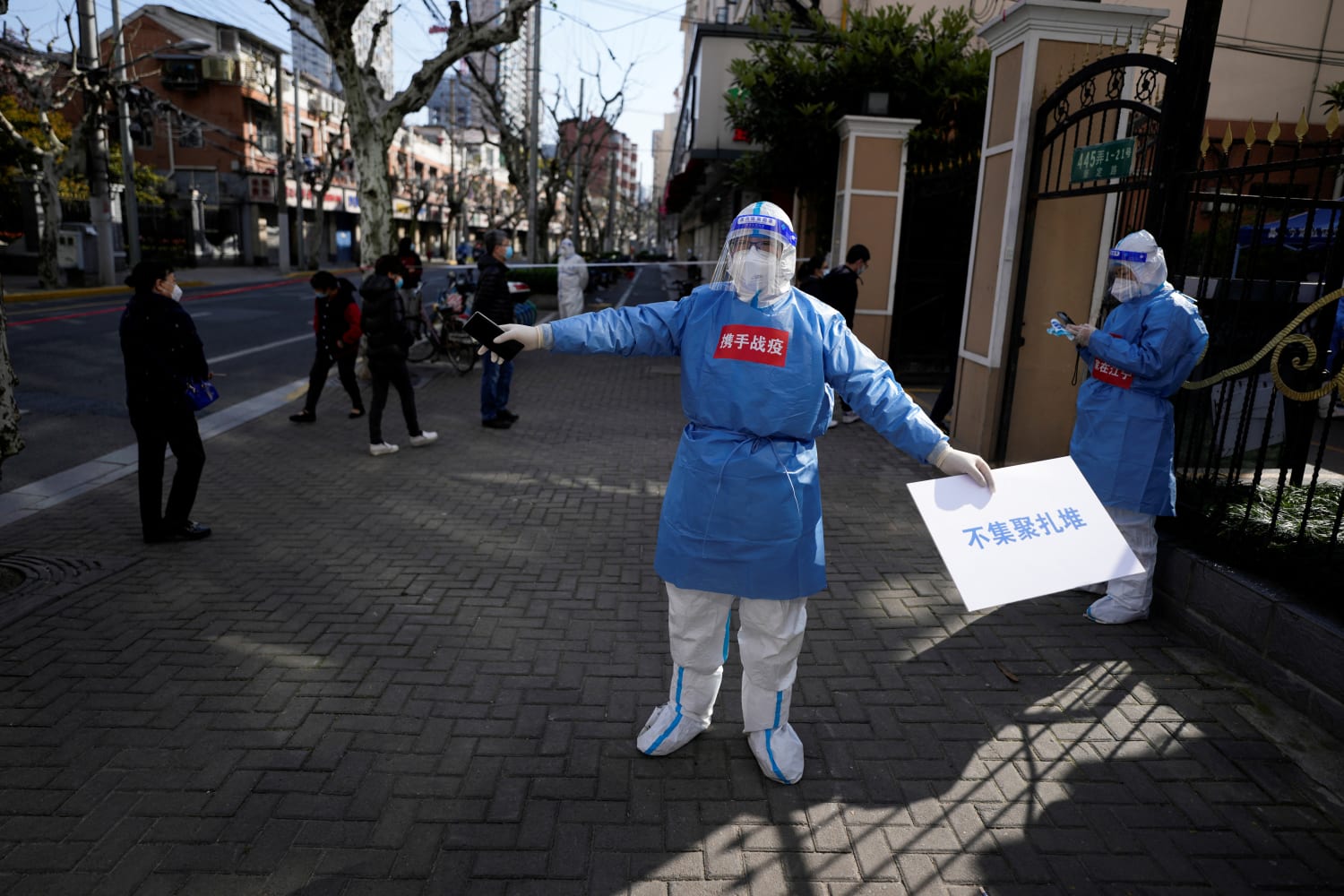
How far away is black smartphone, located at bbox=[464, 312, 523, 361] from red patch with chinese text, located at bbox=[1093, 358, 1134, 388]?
2.99 meters

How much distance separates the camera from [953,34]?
481 inches

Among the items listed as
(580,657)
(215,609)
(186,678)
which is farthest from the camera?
(215,609)

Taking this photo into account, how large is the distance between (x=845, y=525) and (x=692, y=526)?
3.23m

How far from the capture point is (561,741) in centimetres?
337

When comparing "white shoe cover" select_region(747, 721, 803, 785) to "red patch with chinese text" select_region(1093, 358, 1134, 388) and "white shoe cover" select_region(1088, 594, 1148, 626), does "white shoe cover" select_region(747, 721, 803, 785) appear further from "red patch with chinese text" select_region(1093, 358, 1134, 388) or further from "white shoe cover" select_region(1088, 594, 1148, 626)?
"red patch with chinese text" select_region(1093, 358, 1134, 388)

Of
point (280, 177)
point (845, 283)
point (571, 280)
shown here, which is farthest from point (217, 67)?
point (845, 283)

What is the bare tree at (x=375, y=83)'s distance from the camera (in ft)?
34.9

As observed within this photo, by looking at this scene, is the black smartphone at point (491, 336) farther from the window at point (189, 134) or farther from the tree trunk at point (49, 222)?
the window at point (189, 134)

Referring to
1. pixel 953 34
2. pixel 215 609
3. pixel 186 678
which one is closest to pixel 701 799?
pixel 186 678

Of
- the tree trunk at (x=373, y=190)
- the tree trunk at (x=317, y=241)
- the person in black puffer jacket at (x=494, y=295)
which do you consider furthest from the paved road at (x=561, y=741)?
the tree trunk at (x=317, y=241)

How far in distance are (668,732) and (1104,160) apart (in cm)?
457

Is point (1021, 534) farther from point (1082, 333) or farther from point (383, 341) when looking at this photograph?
point (383, 341)

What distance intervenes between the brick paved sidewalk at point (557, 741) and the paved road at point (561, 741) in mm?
13

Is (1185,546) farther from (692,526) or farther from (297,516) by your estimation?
(297,516)
